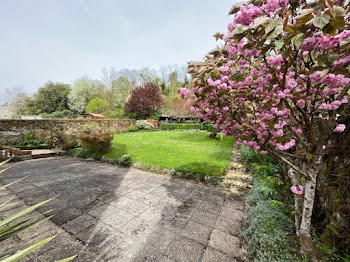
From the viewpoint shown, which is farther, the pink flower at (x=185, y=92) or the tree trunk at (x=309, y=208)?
the pink flower at (x=185, y=92)

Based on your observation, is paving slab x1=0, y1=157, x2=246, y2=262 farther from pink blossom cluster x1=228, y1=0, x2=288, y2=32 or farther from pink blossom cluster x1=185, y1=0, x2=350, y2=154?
pink blossom cluster x1=228, y1=0, x2=288, y2=32

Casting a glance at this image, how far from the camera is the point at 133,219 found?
9.07 feet

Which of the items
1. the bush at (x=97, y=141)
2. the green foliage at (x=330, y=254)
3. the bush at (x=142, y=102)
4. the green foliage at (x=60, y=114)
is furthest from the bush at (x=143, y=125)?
the green foliage at (x=330, y=254)

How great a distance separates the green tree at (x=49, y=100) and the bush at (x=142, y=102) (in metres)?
16.1

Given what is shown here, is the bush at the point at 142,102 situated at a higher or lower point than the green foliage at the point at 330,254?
higher

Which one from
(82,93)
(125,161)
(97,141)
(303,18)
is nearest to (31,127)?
(97,141)

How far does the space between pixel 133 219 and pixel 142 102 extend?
65.6 ft

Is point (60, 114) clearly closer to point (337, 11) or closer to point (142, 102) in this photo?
point (142, 102)

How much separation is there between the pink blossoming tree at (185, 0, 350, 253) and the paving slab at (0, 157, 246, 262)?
1.23m

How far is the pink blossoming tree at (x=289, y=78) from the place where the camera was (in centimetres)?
102

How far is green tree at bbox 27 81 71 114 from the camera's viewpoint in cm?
2847

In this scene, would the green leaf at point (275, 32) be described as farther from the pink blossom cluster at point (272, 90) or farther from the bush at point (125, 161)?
the bush at point (125, 161)

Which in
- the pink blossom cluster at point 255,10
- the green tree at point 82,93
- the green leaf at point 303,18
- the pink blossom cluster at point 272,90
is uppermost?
the green tree at point 82,93

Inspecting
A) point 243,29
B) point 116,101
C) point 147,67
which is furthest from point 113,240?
point 147,67
